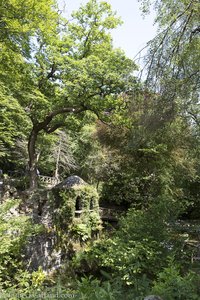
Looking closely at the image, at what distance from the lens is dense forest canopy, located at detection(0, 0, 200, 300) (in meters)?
5.03

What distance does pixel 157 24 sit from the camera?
5461mm

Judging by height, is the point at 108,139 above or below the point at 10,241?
above

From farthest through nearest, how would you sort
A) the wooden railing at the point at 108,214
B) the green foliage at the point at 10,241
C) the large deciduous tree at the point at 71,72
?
1. the wooden railing at the point at 108,214
2. the large deciduous tree at the point at 71,72
3. the green foliage at the point at 10,241

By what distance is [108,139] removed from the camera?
11.6 metres

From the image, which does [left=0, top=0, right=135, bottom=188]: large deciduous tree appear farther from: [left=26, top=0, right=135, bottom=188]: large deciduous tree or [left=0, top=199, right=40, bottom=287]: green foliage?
[left=0, top=199, right=40, bottom=287]: green foliage

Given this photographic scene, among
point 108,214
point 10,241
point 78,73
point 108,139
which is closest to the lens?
point 10,241

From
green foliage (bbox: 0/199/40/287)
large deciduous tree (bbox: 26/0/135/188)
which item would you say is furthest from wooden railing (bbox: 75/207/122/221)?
green foliage (bbox: 0/199/40/287)

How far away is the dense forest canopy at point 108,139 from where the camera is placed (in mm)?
5031

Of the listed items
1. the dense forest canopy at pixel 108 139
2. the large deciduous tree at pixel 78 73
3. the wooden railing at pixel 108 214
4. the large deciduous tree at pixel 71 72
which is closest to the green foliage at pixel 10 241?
the dense forest canopy at pixel 108 139

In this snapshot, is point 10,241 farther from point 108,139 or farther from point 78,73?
point 108,139

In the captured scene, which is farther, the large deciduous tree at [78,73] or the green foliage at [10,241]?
the large deciduous tree at [78,73]

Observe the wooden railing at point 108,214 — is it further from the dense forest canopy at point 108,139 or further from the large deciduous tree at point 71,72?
the large deciduous tree at point 71,72

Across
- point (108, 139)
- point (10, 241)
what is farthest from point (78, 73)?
point (10, 241)

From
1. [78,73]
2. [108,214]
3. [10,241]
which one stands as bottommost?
[108,214]
